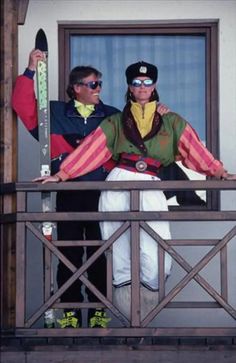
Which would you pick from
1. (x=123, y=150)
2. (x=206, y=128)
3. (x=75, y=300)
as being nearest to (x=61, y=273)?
(x=75, y=300)

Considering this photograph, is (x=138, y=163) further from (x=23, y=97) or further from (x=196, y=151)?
(x=23, y=97)

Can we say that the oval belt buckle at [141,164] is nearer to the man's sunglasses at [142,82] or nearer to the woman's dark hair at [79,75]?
the man's sunglasses at [142,82]

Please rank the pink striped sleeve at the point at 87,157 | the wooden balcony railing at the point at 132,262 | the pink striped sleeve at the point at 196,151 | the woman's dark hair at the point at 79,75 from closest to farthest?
1. the wooden balcony railing at the point at 132,262
2. the pink striped sleeve at the point at 87,157
3. the pink striped sleeve at the point at 196,151
4. the woman's dark hair at the point at 79,75

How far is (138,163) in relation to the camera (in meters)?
8.39

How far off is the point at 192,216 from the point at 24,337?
136 centimetres

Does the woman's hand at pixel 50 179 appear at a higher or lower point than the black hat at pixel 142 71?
lower

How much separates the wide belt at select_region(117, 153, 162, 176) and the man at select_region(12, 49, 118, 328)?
267mm

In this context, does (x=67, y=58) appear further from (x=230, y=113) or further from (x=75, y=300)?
(x=75, y=300)

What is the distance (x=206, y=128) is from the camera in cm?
971

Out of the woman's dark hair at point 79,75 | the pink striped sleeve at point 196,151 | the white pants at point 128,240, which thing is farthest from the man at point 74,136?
the pink striped sleeve at point 196,151

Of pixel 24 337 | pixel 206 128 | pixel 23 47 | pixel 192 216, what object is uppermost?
pixel 23 47

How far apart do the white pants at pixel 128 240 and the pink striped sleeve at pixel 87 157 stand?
0.72ft

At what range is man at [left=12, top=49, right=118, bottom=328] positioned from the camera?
838 centimetres

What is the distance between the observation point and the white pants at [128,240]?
8227 millimetres
